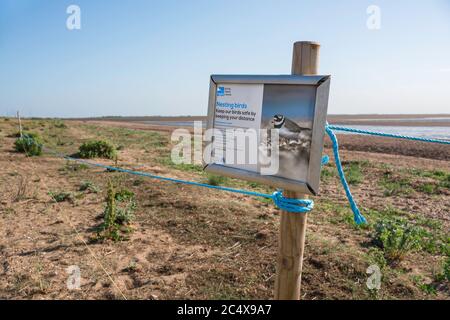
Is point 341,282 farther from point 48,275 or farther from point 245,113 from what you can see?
point 48,275

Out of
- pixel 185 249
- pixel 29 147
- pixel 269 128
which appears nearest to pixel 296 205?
pixel 269 128

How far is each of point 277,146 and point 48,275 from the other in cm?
305

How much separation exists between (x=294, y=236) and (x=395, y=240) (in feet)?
8.74

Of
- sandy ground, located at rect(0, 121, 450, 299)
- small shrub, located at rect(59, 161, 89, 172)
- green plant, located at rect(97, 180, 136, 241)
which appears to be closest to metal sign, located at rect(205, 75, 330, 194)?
sandy ground, located at rect(0, 121, 450, 299)

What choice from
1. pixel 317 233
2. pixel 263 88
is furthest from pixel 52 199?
pixel 263 88

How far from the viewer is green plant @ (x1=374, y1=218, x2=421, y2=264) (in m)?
3.95

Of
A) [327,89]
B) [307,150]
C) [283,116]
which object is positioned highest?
[327,89]

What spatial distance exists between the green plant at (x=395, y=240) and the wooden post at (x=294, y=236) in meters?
2.40

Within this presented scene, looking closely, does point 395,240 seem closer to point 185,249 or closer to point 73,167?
point 185,249

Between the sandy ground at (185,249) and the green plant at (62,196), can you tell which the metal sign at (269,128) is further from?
the green plant at (62,196)

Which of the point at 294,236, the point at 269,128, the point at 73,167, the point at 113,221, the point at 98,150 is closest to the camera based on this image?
the point at 269,128

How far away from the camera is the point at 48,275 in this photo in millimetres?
3594

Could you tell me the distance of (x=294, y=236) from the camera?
203 centimetres

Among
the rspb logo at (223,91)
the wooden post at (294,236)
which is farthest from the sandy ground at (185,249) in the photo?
the rspb logo at (223,91)
